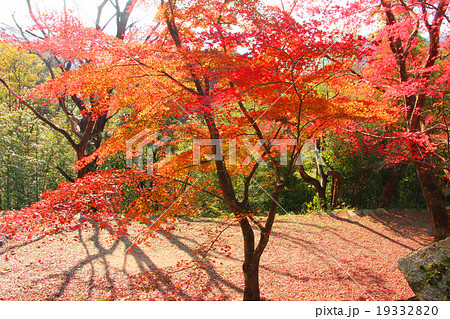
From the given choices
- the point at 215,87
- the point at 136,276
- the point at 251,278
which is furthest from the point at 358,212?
the point at 215,87

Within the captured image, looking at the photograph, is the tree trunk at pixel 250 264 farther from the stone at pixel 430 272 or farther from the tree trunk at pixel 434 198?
the tree trunk at pixel 434 198

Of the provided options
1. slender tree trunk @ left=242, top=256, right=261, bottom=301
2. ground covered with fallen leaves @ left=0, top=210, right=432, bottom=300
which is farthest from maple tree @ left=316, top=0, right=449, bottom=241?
slender tree trunk @ left=242, top=256, right=261, bottom=301

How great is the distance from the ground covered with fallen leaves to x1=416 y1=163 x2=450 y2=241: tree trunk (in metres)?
0.67

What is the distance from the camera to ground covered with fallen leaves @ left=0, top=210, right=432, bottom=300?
14.0 feet

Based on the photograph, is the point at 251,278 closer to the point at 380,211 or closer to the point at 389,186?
the point at 380,211

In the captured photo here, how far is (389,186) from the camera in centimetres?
811

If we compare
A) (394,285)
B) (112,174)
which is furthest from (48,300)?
(394,285)

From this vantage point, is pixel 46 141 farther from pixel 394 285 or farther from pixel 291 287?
pixel 394 285

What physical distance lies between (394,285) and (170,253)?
366cm

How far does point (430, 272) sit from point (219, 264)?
317 centimetres

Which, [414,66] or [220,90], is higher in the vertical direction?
[414,66]

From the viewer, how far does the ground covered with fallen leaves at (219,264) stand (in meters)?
4.27

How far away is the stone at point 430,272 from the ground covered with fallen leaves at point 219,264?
1453 millimetres

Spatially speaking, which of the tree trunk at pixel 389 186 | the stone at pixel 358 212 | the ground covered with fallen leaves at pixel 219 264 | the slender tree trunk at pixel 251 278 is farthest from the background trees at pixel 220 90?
the tree trunk at pixel 389 186
